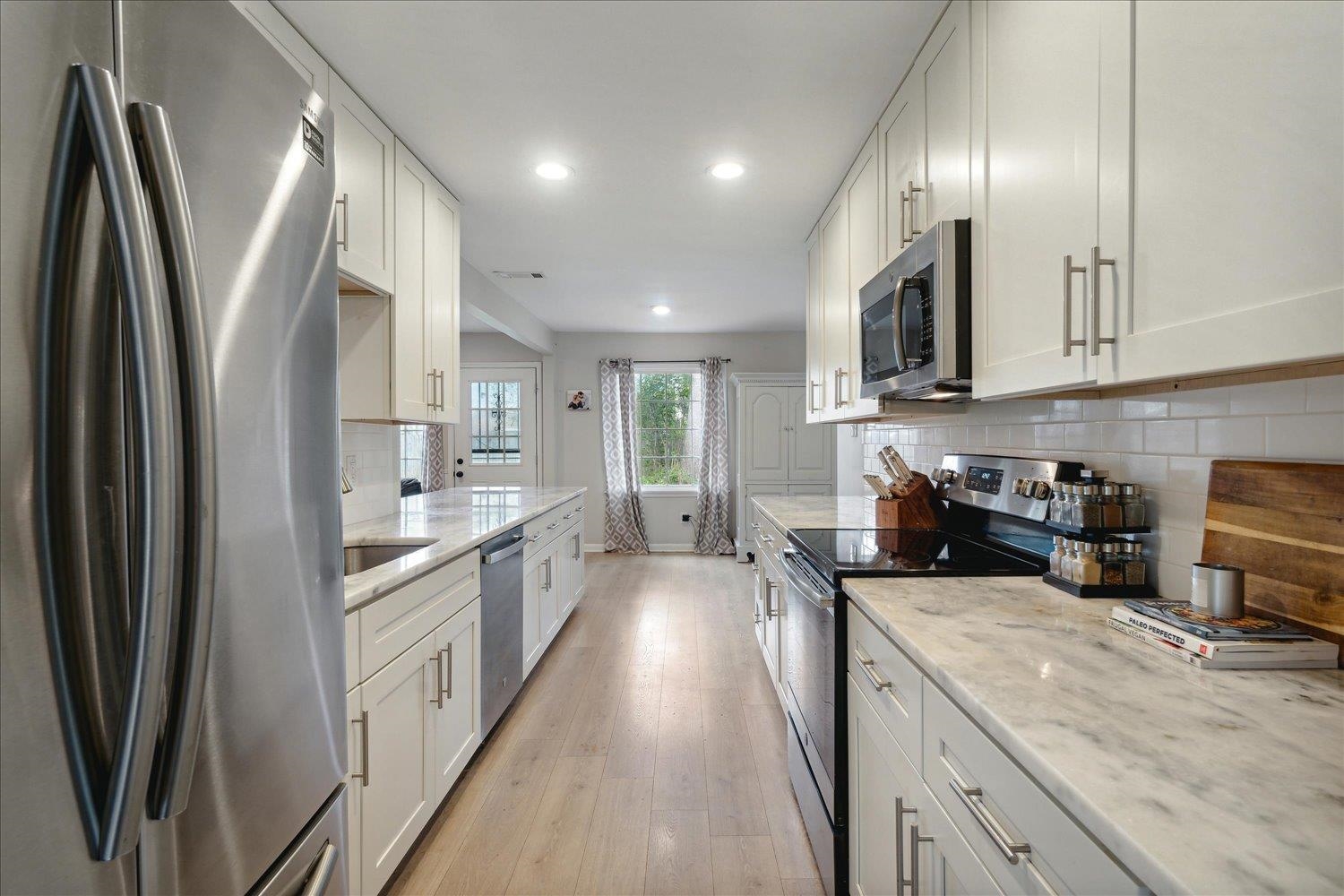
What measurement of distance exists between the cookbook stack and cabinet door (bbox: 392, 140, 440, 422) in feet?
7.54

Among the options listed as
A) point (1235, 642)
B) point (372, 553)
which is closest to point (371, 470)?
point (372, 553)

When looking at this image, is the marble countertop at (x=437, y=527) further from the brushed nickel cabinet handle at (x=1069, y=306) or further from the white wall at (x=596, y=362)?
the white wall at (x=596, y=362)

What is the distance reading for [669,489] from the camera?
262 inches

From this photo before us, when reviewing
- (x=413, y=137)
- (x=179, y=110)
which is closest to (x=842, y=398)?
(x=413, y=137)

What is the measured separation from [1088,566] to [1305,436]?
1.39 ft

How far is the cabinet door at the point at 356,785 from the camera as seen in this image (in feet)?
4.50

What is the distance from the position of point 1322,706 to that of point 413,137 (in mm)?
2805

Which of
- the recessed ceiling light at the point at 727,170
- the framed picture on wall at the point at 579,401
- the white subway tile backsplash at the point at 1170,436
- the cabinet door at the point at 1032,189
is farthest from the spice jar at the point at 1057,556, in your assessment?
the framed picture on wall at the point at 579,401

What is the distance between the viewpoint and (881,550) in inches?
69.7

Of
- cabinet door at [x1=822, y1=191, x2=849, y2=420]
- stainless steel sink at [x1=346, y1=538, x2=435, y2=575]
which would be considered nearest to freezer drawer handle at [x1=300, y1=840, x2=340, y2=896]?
stainless steel sink at [x1=346, y1=538, x2=435, y2=575]

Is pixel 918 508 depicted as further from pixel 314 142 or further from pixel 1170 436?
pixel 314 142

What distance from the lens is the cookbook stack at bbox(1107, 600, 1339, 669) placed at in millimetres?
851

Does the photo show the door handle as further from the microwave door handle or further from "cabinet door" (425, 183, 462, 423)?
the microwave door handle

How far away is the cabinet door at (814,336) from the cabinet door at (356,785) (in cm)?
238
